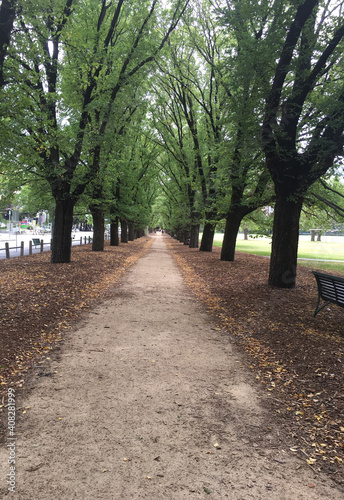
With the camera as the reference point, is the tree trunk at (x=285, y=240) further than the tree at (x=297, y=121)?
Yes

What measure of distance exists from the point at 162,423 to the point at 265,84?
7.89m

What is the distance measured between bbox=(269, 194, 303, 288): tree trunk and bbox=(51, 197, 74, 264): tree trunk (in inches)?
324

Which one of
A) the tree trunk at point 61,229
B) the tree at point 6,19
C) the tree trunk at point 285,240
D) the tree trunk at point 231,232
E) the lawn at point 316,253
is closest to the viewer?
the tree at point 6,19

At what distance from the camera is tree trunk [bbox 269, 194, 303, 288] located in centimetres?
869

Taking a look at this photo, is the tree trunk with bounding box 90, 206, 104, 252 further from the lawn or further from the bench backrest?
the bench backrest

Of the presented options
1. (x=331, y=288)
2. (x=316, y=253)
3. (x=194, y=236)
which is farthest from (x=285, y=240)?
(x=316, y=253)

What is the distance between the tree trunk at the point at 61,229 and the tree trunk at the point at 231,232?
7.48m

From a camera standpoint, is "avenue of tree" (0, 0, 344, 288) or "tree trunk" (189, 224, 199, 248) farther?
"tree trunk" (189, 224, 199, 248)

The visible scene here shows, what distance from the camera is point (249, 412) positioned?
10.6 ft

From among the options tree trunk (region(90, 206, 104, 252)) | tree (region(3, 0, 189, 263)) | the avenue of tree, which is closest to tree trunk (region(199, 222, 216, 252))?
the avenue of tree

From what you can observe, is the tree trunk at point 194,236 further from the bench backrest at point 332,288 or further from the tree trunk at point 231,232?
the bench backrest at point 332,288

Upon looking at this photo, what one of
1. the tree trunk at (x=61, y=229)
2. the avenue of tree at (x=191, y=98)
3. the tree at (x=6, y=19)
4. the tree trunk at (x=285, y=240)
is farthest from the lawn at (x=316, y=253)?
the tree at (x=6, y=19)

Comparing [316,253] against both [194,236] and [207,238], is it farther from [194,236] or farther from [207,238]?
Answer: [207,238]

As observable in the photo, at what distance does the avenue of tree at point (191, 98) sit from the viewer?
23.8 ft
